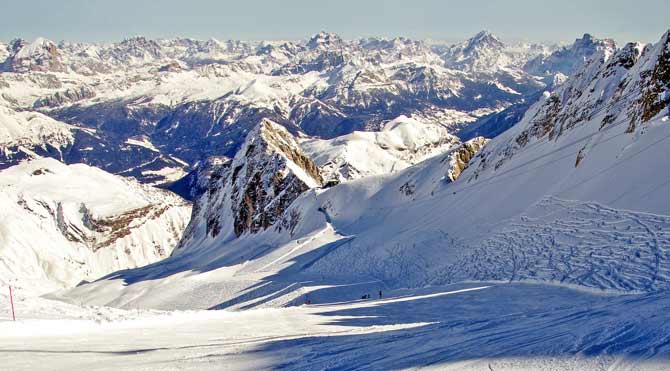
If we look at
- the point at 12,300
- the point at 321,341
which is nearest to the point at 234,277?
the point at 12,300

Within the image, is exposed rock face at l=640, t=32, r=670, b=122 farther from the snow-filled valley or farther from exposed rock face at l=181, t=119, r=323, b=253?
exposed rock face at l=181, t=119, r=323, b=253

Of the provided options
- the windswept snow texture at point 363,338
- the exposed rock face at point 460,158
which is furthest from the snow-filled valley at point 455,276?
the exposed rock face at point 460,158

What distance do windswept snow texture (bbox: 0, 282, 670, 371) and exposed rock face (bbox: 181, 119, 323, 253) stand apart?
67.8m

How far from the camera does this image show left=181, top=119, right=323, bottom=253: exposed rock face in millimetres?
107688

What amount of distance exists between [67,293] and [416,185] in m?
64.9

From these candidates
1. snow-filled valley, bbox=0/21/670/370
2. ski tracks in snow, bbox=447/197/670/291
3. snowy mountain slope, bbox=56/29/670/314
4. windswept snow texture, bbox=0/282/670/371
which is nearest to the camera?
windswept snow texture, bbox=0/282/670/371

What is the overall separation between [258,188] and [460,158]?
47.1 meters

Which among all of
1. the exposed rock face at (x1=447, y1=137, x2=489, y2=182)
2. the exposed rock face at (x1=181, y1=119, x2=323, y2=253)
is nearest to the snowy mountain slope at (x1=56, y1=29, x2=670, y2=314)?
the exposed rock face at (x1=447, y1=137, x2=489, y2=182)

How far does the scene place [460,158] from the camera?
82625 millimetres

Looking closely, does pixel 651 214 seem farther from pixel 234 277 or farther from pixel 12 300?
pixel 234 277

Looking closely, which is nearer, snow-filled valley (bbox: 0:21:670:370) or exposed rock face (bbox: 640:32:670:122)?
snow-filled valley (bbox: 0:21:670:370)

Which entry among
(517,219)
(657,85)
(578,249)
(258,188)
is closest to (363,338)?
(578,249)

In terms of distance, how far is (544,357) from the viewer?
49.5 ft

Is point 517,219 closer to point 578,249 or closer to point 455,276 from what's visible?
point 455,276
